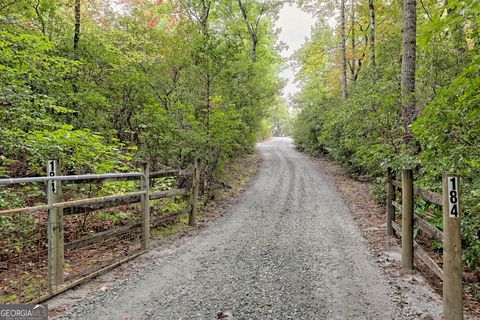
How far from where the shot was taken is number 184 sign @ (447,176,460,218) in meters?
3.11

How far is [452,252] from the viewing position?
3.17 meters

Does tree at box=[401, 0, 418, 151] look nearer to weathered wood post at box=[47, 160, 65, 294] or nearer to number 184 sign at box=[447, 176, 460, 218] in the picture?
number 184 sign at box=[447, 176, 460, 218]

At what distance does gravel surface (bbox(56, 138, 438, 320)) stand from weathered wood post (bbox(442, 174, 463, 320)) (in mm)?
466

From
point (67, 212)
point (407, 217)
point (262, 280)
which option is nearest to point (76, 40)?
point (67, 212)

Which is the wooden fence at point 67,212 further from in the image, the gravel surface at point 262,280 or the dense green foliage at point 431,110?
the dense green foliage at point 431,110

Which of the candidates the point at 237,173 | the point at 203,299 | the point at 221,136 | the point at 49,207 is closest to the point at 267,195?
the point at 221,136

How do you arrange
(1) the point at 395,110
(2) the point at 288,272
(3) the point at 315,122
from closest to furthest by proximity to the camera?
(2) the point at 288,272 → (1) the point at 395,110 → (3) the point at 315,122

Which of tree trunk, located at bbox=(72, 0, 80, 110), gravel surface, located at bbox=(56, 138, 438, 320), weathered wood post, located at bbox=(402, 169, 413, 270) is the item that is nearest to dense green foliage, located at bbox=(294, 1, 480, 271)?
weathered wood post, located at bbox=(402, 169, 413, 270)

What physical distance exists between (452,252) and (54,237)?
4.77 metres

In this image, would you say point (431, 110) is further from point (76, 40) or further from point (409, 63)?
point (76, 40)

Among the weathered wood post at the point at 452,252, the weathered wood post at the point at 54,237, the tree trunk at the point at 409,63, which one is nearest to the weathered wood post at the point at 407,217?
the weathered wood post at the point at 452,252

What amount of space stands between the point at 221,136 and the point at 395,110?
5.28 meters

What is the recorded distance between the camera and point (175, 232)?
7121mm

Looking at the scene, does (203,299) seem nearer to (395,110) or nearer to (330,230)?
(330,230)
